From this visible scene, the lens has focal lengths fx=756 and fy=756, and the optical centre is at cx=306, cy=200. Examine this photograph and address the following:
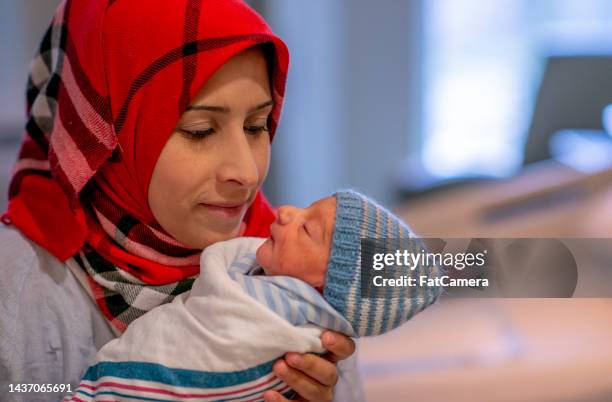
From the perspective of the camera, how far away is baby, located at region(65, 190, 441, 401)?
901mm

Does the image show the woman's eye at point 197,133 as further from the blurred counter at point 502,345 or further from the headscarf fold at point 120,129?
the blurred counter at point 502,345

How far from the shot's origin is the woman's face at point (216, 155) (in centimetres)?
101

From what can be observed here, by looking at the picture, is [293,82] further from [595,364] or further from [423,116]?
[595,364]

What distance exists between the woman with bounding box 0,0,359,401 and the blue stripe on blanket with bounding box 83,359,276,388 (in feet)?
0.10

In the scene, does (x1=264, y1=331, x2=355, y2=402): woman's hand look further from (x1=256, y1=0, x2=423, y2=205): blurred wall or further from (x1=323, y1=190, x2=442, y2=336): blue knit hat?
(x1=256, y1=0, x2=423, y2=205): blurred wall

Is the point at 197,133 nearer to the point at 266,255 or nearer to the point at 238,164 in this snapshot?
the point at 238,164

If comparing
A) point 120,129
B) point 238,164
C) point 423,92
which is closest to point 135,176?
point 120,129


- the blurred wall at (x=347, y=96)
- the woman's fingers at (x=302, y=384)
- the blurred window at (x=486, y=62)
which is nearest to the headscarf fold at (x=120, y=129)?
the woman's fingers at (x=302, y=384)

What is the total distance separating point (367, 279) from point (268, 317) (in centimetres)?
13

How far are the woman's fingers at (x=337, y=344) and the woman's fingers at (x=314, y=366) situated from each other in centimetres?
2

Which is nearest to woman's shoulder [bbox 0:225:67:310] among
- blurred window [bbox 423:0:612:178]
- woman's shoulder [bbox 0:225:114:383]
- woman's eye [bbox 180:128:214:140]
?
woman's shoulder [bbox 0:225:114:383]

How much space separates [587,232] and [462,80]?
3055 millimetres

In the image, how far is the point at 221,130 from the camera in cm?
101

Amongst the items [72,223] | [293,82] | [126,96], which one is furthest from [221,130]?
[293,82]
